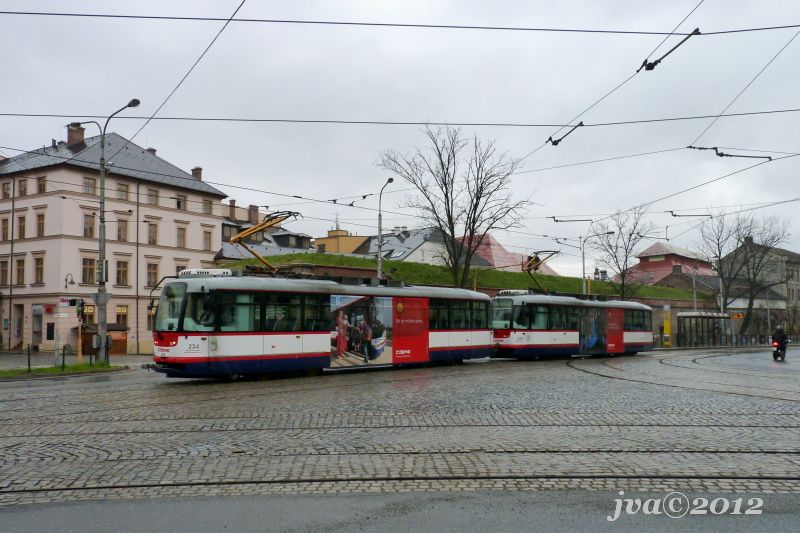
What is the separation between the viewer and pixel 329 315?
22719 mm

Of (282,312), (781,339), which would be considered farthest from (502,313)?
(282,312)

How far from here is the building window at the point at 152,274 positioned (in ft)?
175

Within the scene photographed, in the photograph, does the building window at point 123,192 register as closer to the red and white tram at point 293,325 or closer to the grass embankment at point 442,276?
the grass embankment at point 442,276

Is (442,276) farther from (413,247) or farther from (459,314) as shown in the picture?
(459,314)

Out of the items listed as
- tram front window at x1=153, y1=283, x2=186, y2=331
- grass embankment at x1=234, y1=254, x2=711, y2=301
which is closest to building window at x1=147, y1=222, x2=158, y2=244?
grass embankment at x1=234, y1=254, x2=711, y2=301

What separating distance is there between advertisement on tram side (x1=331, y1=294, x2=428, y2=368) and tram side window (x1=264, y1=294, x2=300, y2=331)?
150 cm

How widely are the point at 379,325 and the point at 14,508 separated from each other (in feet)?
60.3

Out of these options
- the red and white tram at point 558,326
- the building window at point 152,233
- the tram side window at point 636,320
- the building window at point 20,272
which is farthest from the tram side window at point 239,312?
the building window at point 20,272

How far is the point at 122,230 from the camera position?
170 ft

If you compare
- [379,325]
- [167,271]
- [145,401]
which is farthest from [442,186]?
[145,401]

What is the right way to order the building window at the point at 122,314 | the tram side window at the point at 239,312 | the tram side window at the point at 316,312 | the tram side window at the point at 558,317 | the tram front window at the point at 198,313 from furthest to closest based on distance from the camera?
1. the building window at the point at 122,314
2. the tram side window at the point at 558,317
3. the tram side window at the point at 316,312
4. the tram side window at the point at 239,312
5. the tram front window at the point at 198,313

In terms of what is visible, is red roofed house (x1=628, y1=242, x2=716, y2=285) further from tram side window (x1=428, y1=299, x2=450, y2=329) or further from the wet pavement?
the wet pavement

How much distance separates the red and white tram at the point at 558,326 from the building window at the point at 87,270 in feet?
98.8

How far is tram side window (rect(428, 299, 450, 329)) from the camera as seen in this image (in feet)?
88.2
